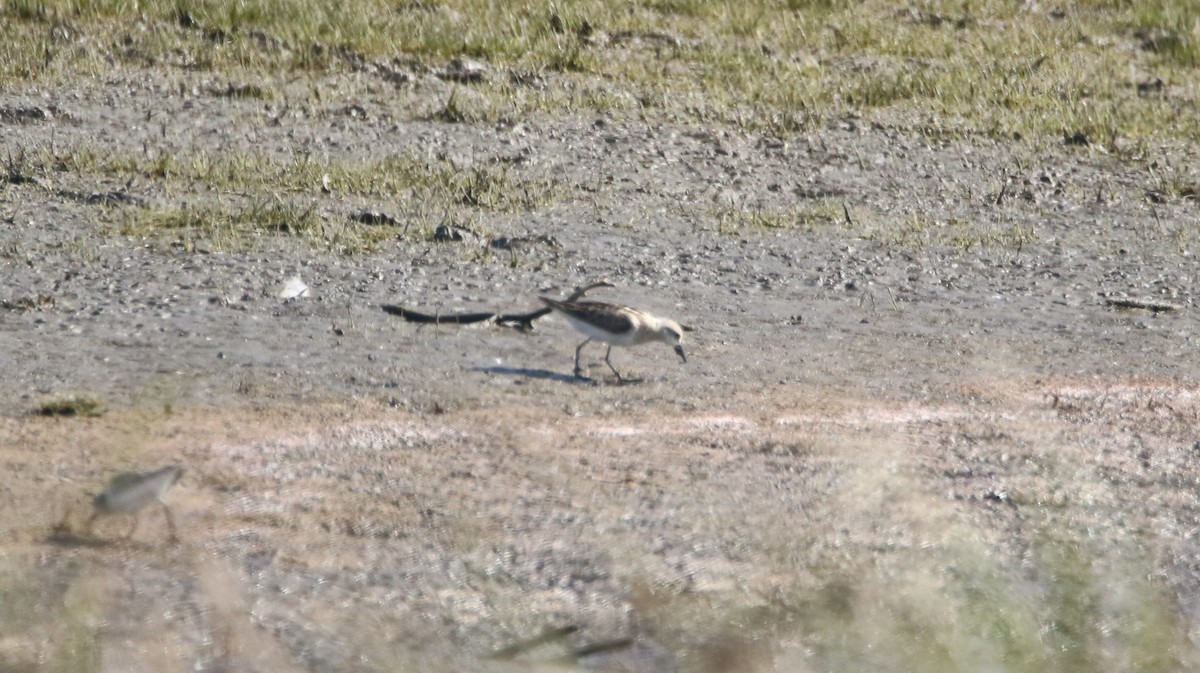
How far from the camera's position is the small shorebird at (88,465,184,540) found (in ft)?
18.0

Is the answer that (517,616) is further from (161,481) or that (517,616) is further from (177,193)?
(177,193)

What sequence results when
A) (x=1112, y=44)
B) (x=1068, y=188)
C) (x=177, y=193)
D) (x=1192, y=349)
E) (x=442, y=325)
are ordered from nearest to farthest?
(x=442, y=325), (x=1192, y=349), (x=177, y=193), (x=1068, y=188), (x=1112, y=44)

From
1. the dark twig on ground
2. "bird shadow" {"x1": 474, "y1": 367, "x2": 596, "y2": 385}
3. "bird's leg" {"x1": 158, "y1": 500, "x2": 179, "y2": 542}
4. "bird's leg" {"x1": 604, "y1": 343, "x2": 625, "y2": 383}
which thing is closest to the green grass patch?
the dark twig on ground

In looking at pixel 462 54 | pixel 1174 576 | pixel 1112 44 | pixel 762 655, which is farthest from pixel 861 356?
pixel 1112 44

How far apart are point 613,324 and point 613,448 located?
77 cm

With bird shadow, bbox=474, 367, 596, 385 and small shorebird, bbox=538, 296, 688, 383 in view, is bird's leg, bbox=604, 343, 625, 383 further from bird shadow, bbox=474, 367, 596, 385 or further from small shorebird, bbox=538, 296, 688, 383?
bird shadow, bbox=474, 367, 596, 385

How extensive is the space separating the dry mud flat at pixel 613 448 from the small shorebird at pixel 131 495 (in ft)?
0.20

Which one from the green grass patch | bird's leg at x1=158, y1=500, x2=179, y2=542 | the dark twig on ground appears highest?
bird's leg at x1=158, y1=500, x2=179, y2=542

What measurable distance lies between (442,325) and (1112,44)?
11.5 metres

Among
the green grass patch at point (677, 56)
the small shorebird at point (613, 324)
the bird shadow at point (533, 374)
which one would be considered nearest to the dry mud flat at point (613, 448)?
the bird shadow at point (533, 374)

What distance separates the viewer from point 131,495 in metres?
5.50

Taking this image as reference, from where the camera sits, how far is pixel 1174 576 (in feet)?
20.0

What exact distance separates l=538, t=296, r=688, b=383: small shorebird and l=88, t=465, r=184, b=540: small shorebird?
85.4 inches

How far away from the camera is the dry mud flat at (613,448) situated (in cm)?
518
